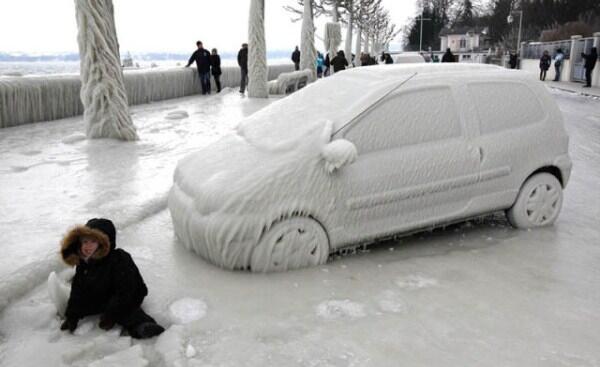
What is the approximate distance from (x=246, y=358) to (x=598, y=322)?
2.13 meters

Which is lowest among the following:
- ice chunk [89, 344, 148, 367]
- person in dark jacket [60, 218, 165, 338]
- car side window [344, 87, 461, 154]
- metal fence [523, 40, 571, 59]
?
ice chunk [89, 344, 148, 367]

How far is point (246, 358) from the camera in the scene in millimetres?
2801

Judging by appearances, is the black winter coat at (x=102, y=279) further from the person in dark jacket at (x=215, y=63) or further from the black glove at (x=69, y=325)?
the person in dark jacket at (x=215, y=63)

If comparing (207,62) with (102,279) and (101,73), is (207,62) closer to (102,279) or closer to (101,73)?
(101,73)

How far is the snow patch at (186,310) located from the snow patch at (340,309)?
29.3 inches

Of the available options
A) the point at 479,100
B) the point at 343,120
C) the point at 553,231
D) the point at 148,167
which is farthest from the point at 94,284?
the point at 148,167

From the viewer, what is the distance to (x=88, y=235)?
9.89ft

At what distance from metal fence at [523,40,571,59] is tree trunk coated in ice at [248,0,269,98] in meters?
20.0

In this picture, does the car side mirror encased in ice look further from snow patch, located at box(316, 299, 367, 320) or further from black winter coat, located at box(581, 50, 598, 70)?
black winter coat, located at box(581, 50, 598, 70)

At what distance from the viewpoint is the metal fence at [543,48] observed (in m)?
30.2

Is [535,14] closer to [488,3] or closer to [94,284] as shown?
[488,3]

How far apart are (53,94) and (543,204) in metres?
11.6

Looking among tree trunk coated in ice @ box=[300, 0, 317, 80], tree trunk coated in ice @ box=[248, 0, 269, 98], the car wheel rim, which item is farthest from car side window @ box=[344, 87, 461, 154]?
tree trunk coated in ice @ box=[300, 0, 317, 80]

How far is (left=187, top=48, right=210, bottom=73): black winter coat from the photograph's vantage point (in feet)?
61.2
